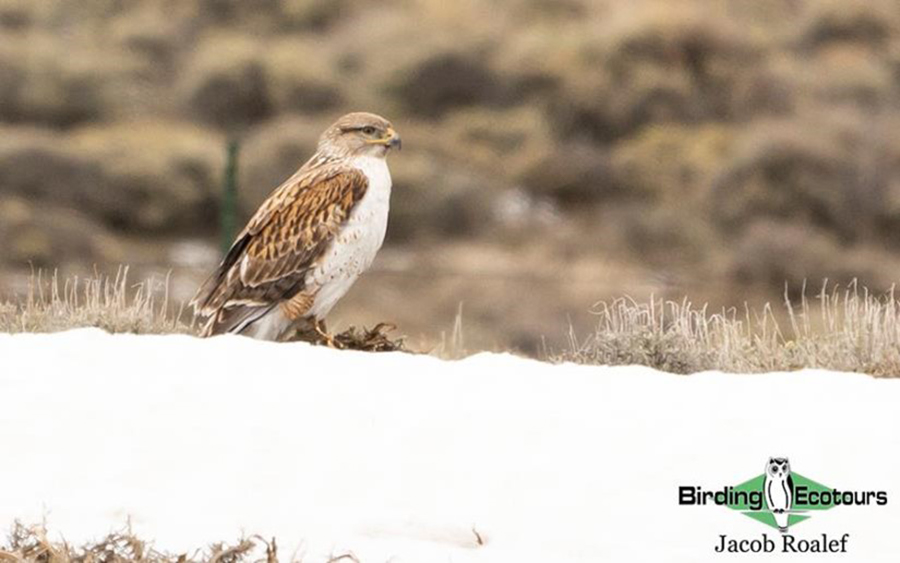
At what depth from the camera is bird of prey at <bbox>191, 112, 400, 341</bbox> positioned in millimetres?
8859

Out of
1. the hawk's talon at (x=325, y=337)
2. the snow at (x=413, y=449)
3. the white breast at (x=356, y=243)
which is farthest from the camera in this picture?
the hawk's talon at (x=325, y=337)

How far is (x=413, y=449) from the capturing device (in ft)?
22.7

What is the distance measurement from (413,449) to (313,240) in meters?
2.16

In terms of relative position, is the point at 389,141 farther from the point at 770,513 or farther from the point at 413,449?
the point at 770,513

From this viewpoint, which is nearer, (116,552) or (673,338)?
(116,552)

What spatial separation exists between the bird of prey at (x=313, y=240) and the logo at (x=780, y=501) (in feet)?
8.86

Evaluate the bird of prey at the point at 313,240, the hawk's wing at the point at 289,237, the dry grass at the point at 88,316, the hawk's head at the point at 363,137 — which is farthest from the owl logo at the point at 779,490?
the dry grass at the point at 88,316

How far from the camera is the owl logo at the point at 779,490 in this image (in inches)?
256

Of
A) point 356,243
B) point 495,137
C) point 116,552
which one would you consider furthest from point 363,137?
point 495,137

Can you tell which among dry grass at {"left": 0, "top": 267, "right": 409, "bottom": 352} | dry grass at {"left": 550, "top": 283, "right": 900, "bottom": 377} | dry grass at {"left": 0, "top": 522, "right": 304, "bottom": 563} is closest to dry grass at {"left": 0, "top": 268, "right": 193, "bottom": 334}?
dry grass at {"left": 0, "top": 267, "right": 409, "bottom": 352}

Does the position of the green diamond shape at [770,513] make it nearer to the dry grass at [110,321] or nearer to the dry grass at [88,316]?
the dry grass at [110,321]

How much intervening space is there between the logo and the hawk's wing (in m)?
2.79

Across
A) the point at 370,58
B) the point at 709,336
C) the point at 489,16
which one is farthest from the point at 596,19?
the point at 709,336

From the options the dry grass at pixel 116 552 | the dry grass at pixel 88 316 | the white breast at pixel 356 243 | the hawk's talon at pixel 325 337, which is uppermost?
the white breast at pixel 356 243
